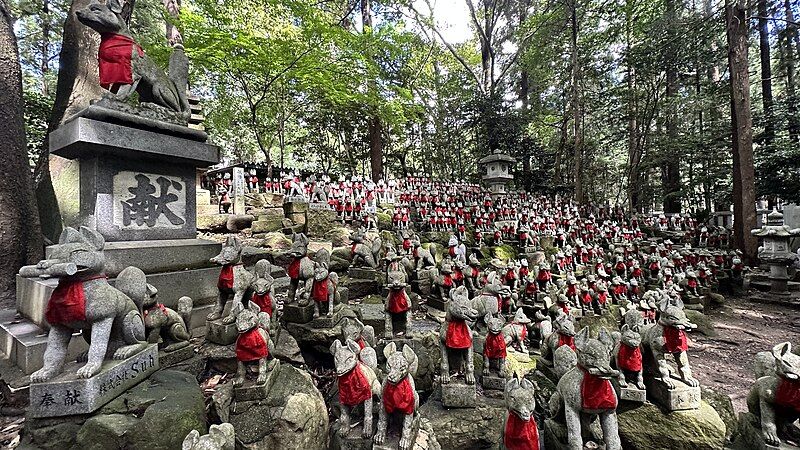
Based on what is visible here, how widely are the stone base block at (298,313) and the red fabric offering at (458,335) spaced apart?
182cm

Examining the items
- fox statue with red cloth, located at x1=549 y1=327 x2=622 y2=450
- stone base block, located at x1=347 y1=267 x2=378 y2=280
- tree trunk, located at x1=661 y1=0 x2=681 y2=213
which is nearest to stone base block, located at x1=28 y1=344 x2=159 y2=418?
fox statue with red cloth, located at x1=549 y1=327 x2=622 y2=450

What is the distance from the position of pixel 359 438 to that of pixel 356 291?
3726 millimetres

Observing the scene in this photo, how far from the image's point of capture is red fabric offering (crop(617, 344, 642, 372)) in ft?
10.8

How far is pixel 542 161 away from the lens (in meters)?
19.5

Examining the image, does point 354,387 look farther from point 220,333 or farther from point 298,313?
point 298,313

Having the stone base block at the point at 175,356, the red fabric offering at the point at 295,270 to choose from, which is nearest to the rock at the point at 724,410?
the red fabric offering at the point at 295,270

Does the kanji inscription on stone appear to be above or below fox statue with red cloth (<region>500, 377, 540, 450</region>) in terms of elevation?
above

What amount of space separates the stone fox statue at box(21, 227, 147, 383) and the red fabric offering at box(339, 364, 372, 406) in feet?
5.66

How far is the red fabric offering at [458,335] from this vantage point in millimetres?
3303

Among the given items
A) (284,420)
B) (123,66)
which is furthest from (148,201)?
(284,420)

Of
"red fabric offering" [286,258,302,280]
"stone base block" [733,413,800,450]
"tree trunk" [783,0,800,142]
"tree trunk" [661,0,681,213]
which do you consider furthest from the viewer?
"tree trunk" [661,0,681,213]

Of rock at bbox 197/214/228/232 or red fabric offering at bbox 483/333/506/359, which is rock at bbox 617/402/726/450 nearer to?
red fabric offering at bbox 483/333/506/359

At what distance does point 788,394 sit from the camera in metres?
2.51

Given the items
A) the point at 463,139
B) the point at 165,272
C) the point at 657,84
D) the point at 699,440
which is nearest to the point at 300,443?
the point at 165,272
